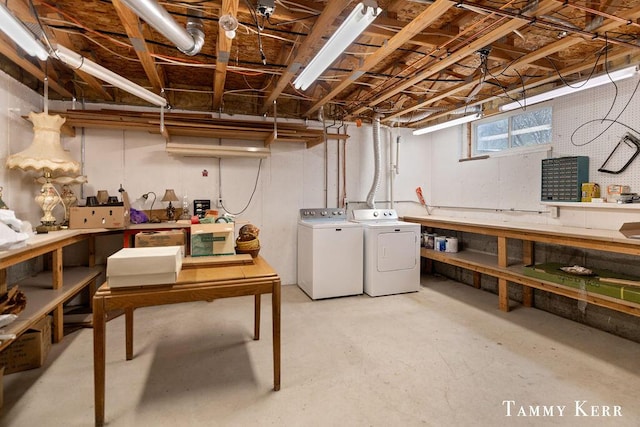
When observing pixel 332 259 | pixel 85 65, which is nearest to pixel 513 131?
pixel 332 259

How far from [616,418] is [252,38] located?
3728 mm

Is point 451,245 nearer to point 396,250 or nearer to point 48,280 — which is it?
point 396,250

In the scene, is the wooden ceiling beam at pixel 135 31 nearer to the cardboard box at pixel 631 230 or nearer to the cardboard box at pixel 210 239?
the cardboard box at pixel 210 239

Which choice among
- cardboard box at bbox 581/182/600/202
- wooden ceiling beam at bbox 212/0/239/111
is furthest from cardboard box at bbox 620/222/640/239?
wooden ceiling beam at bbox 212/0/239/111

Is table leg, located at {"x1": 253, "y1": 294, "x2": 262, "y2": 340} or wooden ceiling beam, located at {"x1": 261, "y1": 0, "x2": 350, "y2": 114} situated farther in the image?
table leg, located at {"x1": 253, "y1": 294, "x2": 262, "y2": 340}

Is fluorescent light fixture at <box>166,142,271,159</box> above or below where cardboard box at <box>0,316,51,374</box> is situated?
above

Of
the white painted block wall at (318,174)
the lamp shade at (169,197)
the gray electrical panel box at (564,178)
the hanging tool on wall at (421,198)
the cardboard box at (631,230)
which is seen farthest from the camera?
the hanging tool on wall at (421,198)

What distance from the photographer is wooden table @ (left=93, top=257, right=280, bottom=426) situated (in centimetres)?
168

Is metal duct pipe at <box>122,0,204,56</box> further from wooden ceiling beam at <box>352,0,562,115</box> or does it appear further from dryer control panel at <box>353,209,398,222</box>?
dryer control panel at <box>353,209,398,222</box>

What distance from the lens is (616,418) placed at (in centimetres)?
183

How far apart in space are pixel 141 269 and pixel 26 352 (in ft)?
4.90

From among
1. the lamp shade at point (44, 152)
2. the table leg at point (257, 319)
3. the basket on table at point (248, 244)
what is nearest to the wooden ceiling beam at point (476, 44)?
the basket on table at point (248, 244)

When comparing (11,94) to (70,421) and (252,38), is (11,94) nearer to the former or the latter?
(252,38)

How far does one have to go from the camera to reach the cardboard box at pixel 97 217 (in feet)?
10.2
